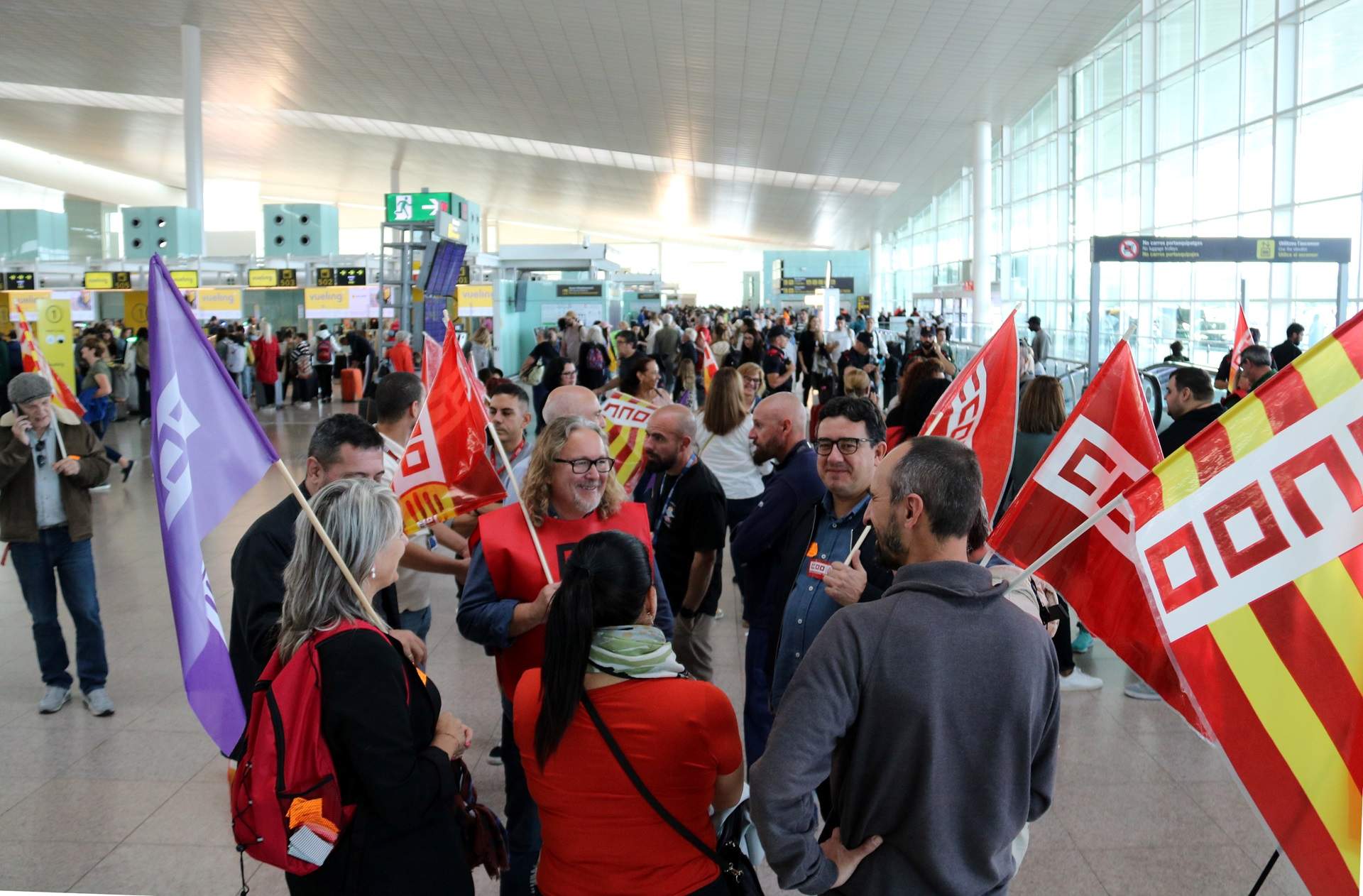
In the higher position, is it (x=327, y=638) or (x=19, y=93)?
(x=19, y=93)

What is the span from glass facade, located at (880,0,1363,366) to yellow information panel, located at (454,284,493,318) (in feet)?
32.6

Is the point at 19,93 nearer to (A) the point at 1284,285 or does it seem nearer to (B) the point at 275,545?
(A) the point at 1284,285

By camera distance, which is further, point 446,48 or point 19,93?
point 19,93

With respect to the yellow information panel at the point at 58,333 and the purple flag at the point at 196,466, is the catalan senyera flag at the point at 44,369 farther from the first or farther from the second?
the purple flag at the point at 196,466

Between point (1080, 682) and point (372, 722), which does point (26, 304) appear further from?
point (372, 722)

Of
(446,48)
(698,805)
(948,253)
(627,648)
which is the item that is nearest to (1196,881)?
A: (698,805)

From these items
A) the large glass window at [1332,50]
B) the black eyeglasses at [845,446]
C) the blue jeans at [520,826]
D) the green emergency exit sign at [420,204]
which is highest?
the large glass window at [1332,50]

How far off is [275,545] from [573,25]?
21947 millimetres

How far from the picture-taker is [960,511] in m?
2.19

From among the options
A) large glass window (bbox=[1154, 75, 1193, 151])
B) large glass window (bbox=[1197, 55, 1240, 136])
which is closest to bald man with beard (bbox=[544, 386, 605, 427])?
large glass window (bbox=[1197, 55, 1240, 136])

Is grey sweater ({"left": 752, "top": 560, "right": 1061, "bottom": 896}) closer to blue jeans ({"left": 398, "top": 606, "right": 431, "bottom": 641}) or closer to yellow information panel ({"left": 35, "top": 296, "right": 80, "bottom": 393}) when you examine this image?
blue jeans ({"left": 398, "top": 606, "right": 431, "bottom": 641})

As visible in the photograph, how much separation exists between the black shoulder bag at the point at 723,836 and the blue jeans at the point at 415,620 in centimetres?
250

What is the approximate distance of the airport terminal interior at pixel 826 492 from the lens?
1986 mm

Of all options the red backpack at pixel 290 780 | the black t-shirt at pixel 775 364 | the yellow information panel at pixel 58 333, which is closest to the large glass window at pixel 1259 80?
the black t-shirt at pixel 775 364
